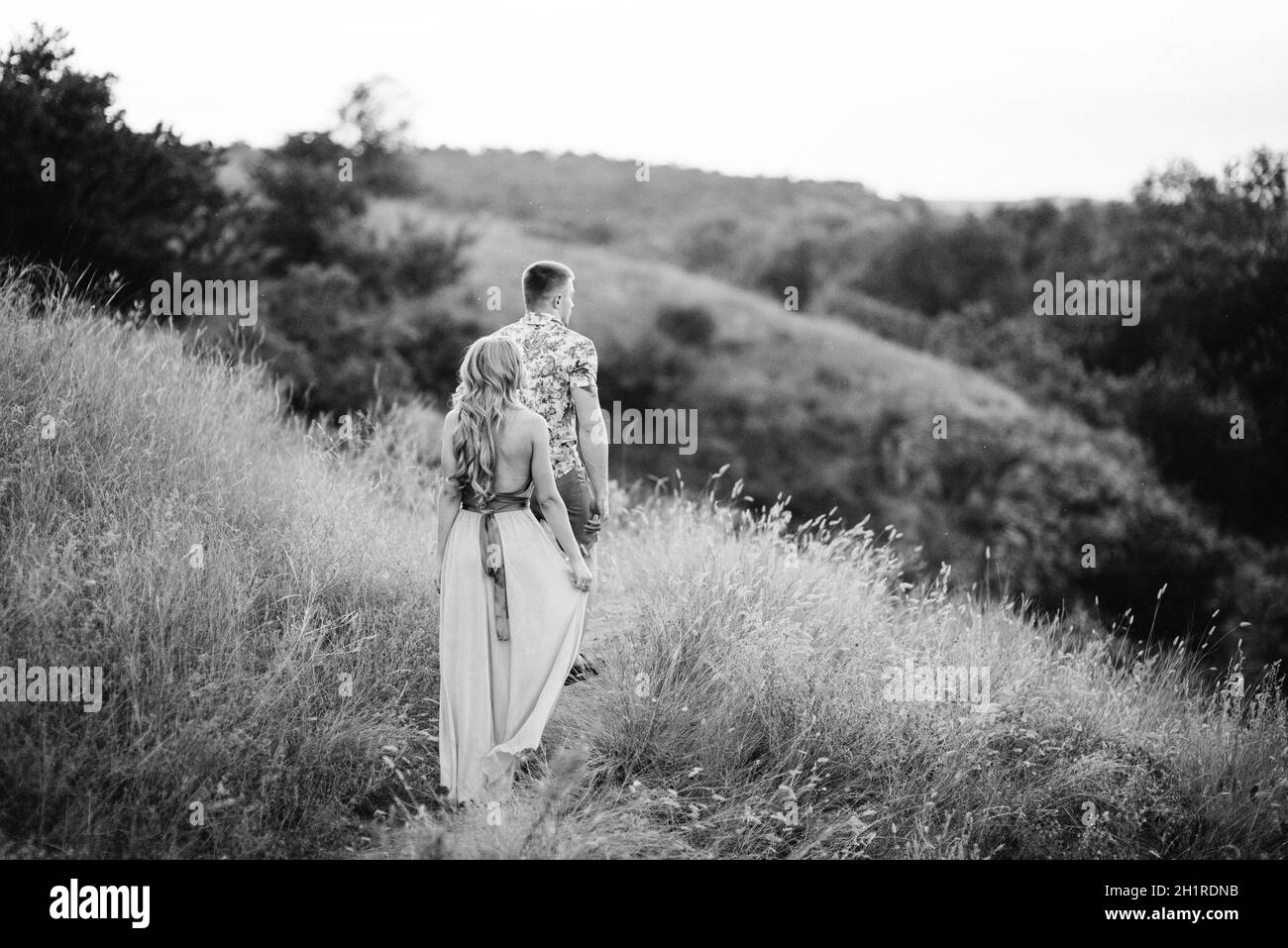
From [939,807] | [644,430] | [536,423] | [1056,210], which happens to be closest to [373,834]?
[536,423]

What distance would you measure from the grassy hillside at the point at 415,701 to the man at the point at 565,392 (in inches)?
35.1

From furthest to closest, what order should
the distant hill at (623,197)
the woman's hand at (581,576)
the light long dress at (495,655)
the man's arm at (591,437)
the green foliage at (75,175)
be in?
the distant hill at (623,197) → the green foliage at (75,175) → the man's arm at (591,437) → the woman's hand at (581,576) → the light long dress at (495,655)

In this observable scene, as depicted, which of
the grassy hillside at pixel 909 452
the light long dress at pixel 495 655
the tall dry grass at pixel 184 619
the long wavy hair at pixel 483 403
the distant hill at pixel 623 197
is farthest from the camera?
the distant hill at pixel 623 197

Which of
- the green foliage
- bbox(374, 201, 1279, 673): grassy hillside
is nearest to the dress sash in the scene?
the green foliage

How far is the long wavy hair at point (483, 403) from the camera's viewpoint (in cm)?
452

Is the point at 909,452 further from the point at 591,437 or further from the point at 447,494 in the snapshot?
the point at 447,494

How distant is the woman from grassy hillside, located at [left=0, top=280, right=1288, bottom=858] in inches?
12.8

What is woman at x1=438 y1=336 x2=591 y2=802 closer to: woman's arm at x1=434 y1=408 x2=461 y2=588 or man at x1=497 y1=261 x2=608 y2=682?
woman's arm at x1=434 y1=408 x2=461 y2=588

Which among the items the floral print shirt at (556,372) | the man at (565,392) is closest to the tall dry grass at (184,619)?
the man at (565,392)

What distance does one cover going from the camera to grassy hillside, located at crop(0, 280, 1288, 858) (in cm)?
452

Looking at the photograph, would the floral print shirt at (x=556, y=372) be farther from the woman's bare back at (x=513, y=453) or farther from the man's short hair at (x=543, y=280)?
the woman's bare back at (x=513, y=453)

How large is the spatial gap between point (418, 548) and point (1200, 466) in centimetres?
2067

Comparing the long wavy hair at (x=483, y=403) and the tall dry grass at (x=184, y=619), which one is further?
the long wavy hair at (x=483, y=403)

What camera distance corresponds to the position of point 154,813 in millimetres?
4352
